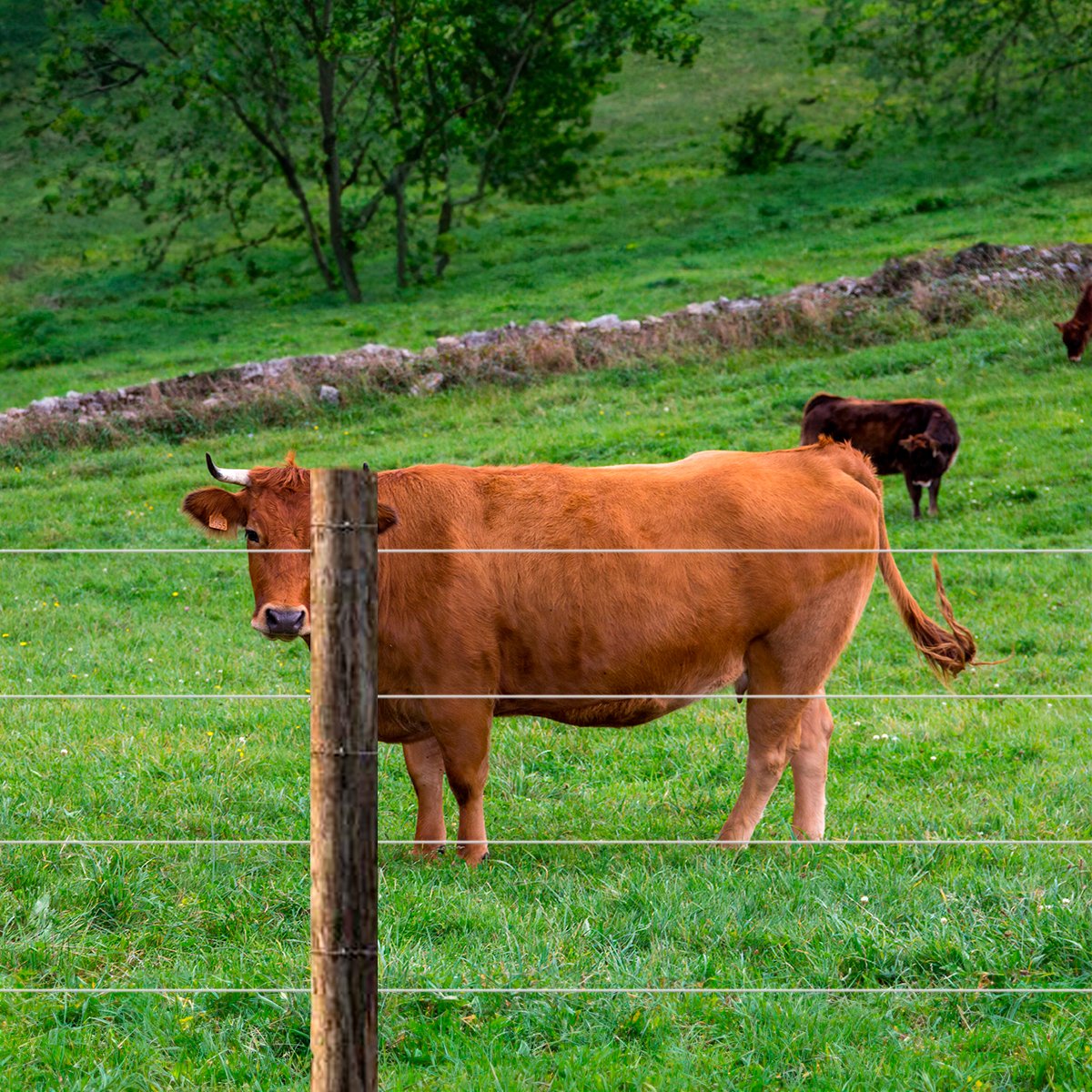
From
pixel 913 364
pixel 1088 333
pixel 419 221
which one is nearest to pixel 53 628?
pixel 913 364

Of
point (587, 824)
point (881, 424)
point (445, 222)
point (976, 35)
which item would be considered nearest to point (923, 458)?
point (881, 424)

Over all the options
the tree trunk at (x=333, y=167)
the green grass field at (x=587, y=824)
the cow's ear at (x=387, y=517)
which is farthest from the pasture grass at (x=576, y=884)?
the tree trunk at (x=333, y=167)

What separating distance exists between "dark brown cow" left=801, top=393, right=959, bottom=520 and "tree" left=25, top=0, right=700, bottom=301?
17.2 meters

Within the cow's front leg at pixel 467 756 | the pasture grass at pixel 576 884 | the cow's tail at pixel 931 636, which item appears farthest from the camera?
the cow's tail at pixel 931 636

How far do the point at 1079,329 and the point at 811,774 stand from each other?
1344cm

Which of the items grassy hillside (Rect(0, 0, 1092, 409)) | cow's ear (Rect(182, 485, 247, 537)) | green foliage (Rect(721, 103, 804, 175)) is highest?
cow's ear (Rect(182, 485, 247, 537))

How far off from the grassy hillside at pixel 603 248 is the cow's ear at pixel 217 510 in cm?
1731

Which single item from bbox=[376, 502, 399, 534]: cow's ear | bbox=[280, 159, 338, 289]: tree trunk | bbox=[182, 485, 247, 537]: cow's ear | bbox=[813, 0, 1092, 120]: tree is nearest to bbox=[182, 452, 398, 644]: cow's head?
bbox=[182, 485, 247, 537]: cow's ear

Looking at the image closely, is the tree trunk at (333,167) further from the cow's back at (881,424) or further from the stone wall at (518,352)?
the cow's back at (881,424)

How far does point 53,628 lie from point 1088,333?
554 inches

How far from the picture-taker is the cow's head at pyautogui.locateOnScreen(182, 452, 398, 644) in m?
5.55

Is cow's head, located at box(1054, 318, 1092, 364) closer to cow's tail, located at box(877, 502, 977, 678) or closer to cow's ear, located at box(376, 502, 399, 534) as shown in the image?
cow's tail, located at box(877, 502, 977, 678)

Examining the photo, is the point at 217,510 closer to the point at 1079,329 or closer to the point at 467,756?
the point at 467,756

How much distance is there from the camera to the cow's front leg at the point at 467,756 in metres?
6.02
